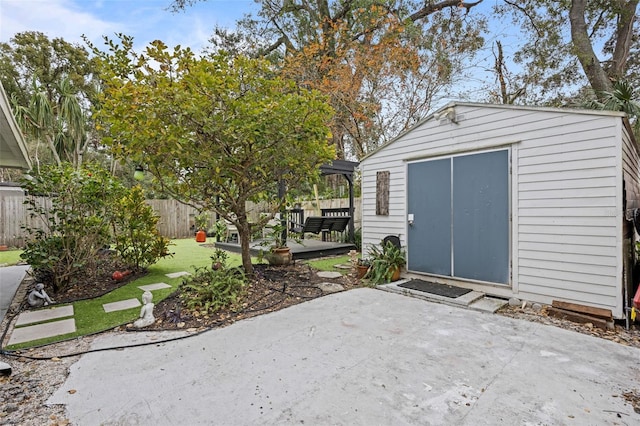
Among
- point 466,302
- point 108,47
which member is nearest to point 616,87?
point 466,302

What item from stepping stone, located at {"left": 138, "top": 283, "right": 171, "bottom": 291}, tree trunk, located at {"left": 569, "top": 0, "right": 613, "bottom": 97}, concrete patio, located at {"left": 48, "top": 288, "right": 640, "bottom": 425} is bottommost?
concrete patio, located at {"left": 48, "top": 288, "right": 640, "bottom": 425}

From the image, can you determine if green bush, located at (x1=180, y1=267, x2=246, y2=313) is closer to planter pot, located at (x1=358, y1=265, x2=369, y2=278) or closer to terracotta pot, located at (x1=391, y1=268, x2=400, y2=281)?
planter pot, located at (x1=358, y1=265, x2=369, y2=278)

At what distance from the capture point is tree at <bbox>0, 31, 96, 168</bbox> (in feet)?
36.4

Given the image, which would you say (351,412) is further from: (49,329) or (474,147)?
(474,147)

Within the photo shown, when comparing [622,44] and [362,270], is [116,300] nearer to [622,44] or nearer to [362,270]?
[362,270]

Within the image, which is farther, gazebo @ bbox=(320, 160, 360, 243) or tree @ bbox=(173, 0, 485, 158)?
tree @ bbox=(173, 0, 485, 158)

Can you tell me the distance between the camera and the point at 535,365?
2393 mm

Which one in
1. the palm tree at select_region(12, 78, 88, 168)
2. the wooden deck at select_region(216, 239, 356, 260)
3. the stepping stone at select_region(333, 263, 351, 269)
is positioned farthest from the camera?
the palm tree at select_region(12, 78, 88, 168)

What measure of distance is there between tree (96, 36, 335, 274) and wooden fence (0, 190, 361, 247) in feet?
13.8

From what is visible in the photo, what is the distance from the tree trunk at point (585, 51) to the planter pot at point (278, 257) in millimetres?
9913

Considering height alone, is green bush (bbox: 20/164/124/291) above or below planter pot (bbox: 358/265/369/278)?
above

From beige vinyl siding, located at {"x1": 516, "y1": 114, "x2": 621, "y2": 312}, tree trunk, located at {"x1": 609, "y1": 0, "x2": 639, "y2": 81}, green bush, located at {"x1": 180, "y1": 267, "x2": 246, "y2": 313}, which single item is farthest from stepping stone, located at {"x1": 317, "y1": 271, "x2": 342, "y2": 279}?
tree trunk, located at {"x1": 609, "y1": 0, "x2": 639, "y2": 81}

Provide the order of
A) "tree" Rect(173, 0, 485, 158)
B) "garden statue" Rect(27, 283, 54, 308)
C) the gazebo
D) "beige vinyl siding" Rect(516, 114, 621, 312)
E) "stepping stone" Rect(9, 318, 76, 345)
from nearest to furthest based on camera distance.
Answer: "stepping stone" Rect(9, 318, 76, 345)
"beige vinyl siding" Rect(516, 114, 621, 312)
"garden statue" Rect(27, 283, 54, 308)
the gazebo
"tree" Rect(173, 0, 485, 158)

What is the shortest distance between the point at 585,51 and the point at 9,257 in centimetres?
1681
